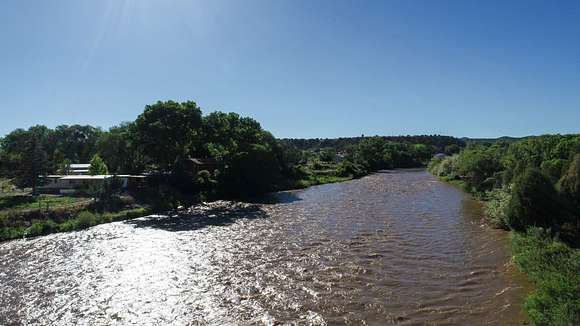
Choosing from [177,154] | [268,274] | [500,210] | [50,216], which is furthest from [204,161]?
[500,210]

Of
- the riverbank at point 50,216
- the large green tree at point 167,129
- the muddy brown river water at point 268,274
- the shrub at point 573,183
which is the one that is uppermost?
the large green tree at point 167,129

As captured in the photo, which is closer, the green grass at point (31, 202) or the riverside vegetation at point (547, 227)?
the riverside vegetation at point (547, 227)

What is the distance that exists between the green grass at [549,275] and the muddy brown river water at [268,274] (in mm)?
844

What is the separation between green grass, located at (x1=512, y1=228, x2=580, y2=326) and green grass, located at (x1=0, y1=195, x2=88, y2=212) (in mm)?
35884

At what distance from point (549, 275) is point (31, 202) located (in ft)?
135

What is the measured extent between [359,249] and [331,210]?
52.7 ft

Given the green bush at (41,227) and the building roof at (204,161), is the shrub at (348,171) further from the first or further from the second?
the green bush at (41,227)

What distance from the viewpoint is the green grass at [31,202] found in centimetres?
3425

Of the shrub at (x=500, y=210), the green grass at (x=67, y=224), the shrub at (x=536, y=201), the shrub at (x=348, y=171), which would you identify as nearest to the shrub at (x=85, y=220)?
the green grass at (x=67, y=224)

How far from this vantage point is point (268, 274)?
65.2ft

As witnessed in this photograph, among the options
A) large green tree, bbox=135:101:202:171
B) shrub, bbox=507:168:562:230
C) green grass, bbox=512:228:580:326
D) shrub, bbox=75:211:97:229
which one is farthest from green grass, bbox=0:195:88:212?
Result: shrub, bbox=507:168:562:230

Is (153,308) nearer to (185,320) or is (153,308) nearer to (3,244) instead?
(185,320)

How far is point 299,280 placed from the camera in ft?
61.9

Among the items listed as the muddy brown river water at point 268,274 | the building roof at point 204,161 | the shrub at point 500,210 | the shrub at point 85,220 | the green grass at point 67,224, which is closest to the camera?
the muddy brown river water at point 268,274
